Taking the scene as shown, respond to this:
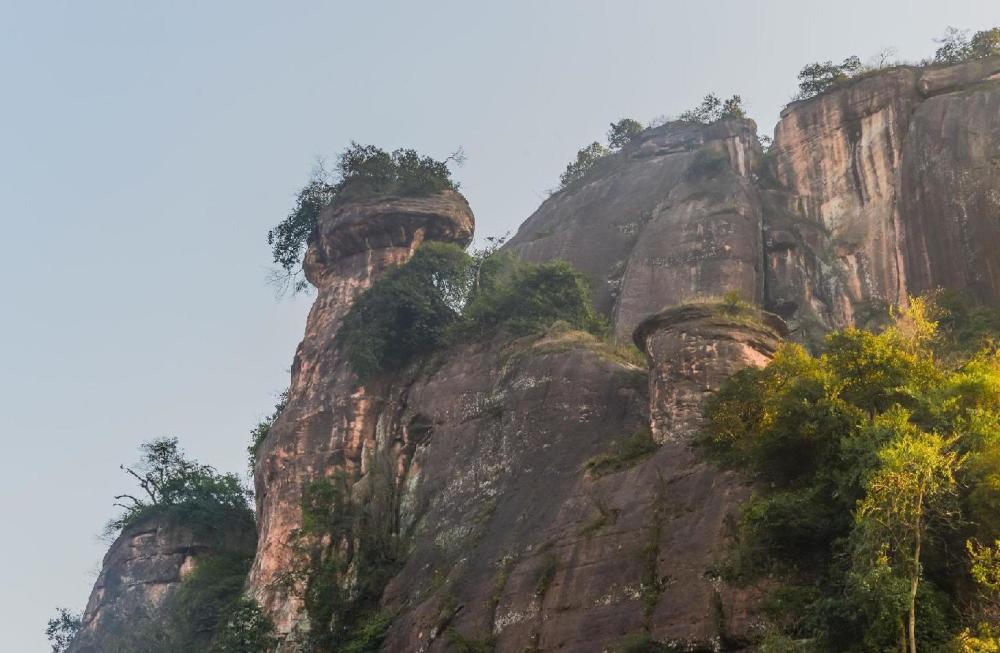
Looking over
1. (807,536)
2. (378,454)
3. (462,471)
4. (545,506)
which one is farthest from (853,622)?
(378,454)

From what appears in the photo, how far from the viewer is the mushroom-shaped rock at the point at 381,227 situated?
38.3 meters

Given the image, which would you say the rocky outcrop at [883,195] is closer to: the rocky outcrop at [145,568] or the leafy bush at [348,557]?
the leafy bush at [348,557]

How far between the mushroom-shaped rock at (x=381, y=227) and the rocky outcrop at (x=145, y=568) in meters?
9.50

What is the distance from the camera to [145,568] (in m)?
38.3

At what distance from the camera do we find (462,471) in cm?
2712

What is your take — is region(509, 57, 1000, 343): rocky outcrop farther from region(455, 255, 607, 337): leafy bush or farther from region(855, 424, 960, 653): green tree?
region(855, 424, 960, 653): green tree

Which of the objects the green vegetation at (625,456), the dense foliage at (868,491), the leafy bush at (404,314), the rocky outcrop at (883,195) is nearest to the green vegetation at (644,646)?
the dense foliage at (868,491)

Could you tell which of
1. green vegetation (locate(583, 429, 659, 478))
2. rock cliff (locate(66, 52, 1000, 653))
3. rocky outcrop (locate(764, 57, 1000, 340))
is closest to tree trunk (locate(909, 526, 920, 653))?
rock cliff (locate(66, 52, 1000, 653))

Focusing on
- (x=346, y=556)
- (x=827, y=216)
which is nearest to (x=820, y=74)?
(x=827, y=216)

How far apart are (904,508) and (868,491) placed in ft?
2.36

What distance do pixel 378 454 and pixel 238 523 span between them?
418 inches

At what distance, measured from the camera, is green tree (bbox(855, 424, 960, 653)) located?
15.2 metres

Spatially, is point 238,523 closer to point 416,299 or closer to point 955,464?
point 416,299

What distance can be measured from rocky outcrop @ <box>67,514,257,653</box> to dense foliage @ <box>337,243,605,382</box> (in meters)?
9.03
